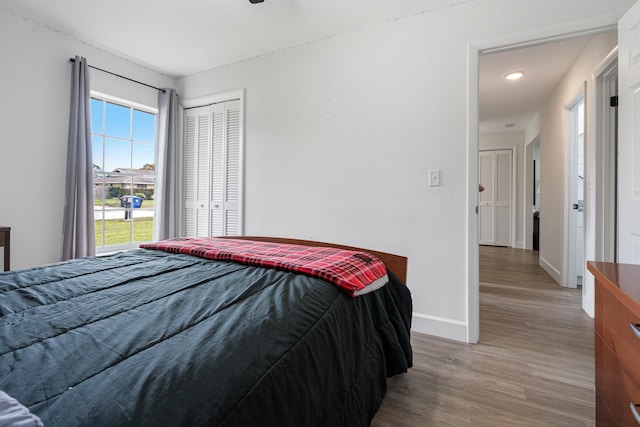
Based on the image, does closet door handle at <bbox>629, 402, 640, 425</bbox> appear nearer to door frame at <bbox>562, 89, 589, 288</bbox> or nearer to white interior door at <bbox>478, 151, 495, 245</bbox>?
door frame at <bbox>562, 89, 589, 288</bbox>

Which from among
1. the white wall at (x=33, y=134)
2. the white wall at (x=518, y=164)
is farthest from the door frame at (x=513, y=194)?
the white wall at (x=33, y=134)

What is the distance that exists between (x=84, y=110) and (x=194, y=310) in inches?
116

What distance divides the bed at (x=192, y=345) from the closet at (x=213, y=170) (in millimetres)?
2039

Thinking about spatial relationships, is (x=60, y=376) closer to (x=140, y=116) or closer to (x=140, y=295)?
(x=140, y=295)

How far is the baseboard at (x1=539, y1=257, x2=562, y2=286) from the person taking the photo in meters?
3.86

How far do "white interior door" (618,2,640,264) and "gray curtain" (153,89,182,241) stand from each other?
388 centimetres

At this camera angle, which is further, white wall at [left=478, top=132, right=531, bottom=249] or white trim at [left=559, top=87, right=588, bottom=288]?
white wall at [left=478, top=132, right=531, bottom=249]

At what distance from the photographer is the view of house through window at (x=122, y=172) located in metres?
3.38

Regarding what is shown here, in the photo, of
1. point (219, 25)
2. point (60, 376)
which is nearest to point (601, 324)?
point (60, 376)

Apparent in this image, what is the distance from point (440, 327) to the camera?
246 centimetres

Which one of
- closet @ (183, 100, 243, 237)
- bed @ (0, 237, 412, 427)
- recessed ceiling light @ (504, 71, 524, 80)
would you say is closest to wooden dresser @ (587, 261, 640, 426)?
bed @ (0, 237, 412, 427)

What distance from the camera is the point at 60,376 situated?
0.59 meters

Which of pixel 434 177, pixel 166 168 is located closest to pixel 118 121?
pixel 166 168

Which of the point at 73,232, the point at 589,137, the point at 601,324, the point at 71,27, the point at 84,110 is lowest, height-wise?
the point at 601,324
